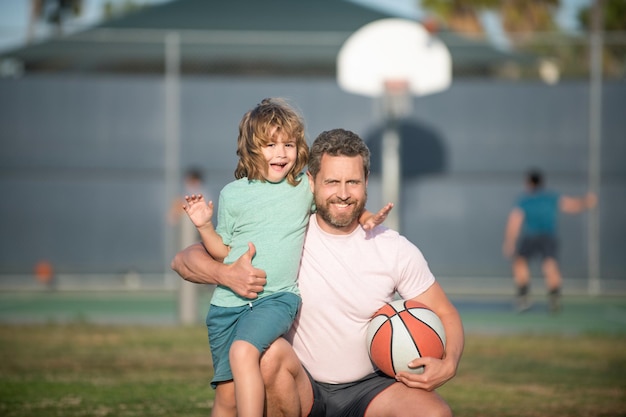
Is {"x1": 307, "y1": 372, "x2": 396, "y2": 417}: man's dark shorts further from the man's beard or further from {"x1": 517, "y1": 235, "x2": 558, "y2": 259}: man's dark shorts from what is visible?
{"x1": 517, "y1": 235, "x2": 558, "y2": 259}: man's dark shorts

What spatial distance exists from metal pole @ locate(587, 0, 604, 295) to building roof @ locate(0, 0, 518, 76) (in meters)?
2.87

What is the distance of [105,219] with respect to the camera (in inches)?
769

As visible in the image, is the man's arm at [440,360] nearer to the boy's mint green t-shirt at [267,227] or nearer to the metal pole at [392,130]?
the boy's mint green t-shirt at [267,227]

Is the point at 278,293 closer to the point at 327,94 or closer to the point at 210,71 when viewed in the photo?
the point at 327,94

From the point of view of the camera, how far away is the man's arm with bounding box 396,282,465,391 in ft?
16.2

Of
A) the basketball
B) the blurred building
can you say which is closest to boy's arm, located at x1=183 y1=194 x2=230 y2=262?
the basketball

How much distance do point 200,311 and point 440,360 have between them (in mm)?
10416

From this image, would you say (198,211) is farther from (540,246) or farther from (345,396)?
(540,246)

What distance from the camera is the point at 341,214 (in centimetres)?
511

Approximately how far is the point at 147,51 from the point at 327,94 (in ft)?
14.5

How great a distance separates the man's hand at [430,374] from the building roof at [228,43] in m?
15.3

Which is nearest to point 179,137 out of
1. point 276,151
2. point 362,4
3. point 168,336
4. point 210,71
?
point 210,71

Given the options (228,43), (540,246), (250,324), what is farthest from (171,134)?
(250,324)

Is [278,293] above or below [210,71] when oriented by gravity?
below
